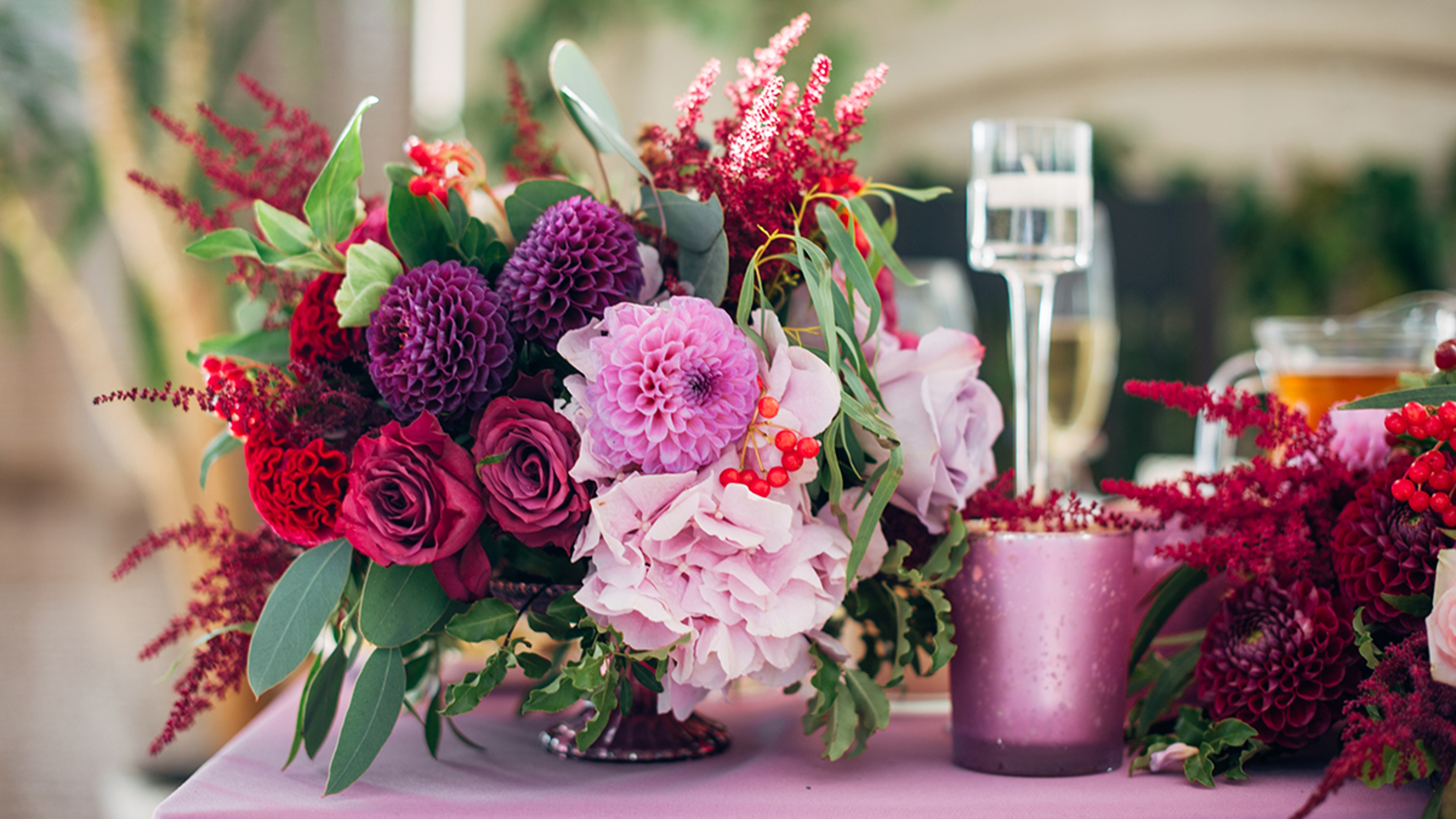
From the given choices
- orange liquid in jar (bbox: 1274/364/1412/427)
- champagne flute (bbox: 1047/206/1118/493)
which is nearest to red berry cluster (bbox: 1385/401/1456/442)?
orange liquid in jar (bbox: 1274/364/1412/427)

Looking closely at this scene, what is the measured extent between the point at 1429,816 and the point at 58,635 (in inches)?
82.3

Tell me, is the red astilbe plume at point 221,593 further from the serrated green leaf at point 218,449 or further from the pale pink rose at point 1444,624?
the pale pink rose at point 1444,624

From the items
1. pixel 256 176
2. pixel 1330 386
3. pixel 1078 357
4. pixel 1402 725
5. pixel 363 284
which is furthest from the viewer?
pixel 1078 357

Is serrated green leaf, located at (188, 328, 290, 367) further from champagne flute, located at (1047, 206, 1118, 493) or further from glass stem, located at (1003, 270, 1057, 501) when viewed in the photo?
champagne flute, located at (1047, 206, 1118, 493)

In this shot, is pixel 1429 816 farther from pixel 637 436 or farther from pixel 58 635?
pixel 58 635

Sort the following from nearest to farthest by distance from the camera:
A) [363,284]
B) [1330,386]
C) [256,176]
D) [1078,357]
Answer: [363,284] < [256,176] < [1330,386] < [1078,357]

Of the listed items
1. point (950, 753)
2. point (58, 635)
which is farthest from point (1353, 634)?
point (58, 635)

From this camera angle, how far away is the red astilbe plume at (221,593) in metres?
0.55

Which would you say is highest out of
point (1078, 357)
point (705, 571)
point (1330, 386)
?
point (1078, 357)

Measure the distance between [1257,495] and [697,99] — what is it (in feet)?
1.08

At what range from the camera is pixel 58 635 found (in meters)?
1.94

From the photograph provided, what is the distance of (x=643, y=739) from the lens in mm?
576

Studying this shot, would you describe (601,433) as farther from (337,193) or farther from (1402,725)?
(1402,725)

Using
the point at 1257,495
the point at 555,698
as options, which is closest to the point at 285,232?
the point at 555,698
